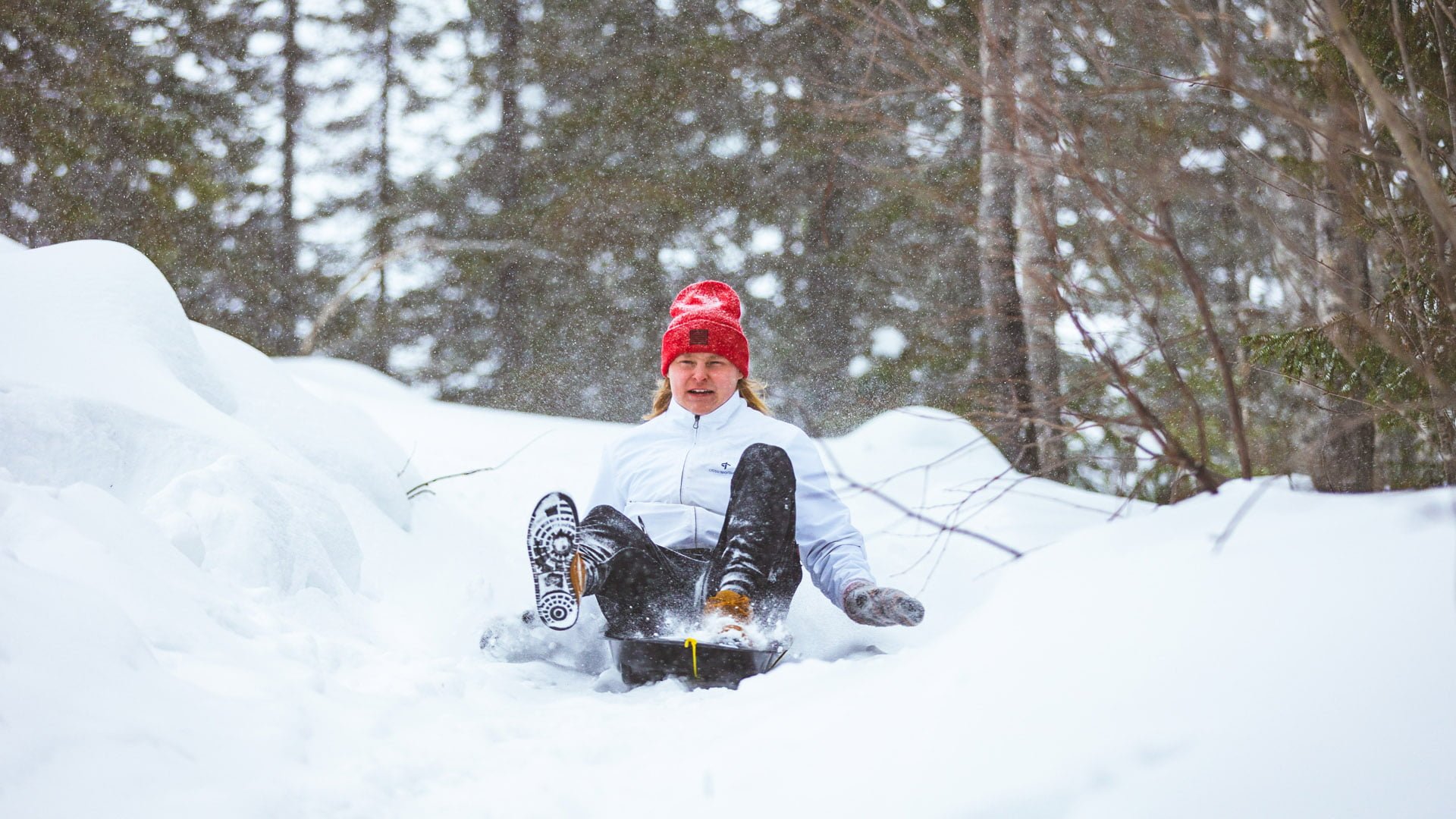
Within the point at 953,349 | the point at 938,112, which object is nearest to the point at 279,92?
the point at 938,112

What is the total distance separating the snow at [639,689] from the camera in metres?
1.12

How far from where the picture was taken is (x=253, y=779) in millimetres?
1467

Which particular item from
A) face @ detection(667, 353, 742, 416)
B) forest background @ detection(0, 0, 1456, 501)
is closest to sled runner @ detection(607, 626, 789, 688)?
face @ detection(667, 353, 742, 416)

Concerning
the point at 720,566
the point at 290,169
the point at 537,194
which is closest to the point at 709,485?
the point at 720,566

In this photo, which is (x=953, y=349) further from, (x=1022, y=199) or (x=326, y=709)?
(x=326, y=709)

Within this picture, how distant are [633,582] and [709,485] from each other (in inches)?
23.4

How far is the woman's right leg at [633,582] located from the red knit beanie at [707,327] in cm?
93

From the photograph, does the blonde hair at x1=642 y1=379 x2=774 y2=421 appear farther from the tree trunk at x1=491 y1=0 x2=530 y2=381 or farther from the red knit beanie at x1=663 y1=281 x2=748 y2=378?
the tree trunk at x1=491 y1=0 x2=530 y2=381

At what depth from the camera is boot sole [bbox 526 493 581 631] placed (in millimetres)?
2764

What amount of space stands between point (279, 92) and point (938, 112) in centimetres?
810

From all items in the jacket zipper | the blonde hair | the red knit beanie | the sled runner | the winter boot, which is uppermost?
the red knit beanie

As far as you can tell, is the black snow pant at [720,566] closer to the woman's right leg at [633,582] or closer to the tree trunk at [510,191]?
the woman's right leg at [633,582]

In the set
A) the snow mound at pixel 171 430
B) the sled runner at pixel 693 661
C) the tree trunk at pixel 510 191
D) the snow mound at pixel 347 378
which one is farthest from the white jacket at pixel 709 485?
the tree trunk at pixel 510 191

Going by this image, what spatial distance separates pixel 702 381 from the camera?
3.66 meters
